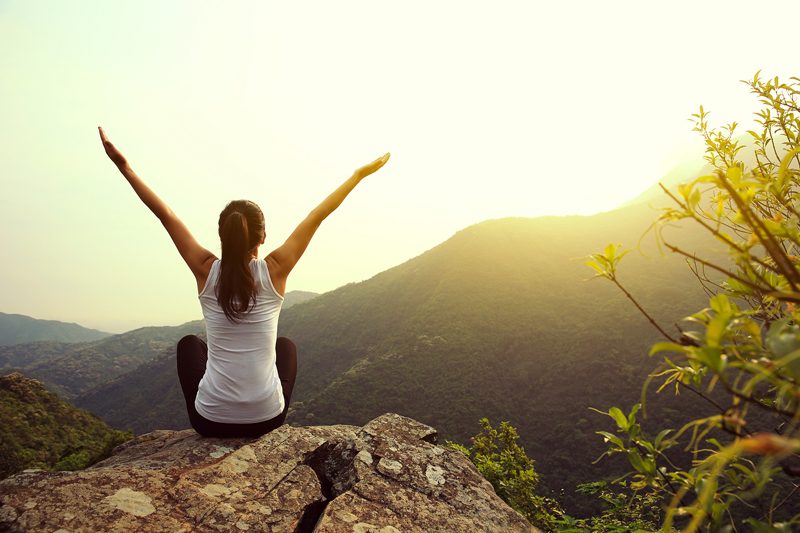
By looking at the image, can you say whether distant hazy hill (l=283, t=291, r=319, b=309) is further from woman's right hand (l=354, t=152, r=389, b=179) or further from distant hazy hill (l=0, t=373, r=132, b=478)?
woman's right hand (l=354, t=152, r=389, b=179)

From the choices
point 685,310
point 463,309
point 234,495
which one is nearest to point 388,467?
point 234,495

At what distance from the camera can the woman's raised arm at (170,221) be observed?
3.27 m

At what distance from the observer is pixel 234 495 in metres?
2.78

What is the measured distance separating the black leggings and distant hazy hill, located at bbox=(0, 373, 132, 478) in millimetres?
20204

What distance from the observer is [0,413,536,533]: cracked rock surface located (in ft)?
7.72

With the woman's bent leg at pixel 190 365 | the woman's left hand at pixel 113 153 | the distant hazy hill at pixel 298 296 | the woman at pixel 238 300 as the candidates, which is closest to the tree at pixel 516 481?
the woman at pixel 238 300

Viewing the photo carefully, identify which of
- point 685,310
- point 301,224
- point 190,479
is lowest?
point 685,310

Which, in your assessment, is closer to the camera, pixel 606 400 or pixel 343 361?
pixel 606 400

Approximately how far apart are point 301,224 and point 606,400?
31.9 metres

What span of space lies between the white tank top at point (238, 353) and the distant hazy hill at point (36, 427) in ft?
67.9

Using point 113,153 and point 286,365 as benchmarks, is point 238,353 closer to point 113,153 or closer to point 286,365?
point 286,365

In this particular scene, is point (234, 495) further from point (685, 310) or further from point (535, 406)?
point (685, 310)

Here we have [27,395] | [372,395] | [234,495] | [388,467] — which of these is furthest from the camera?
[372,395]

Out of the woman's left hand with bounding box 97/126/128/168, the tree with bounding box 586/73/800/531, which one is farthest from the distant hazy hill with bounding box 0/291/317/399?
the tree with bounding box 586/73/800/531
